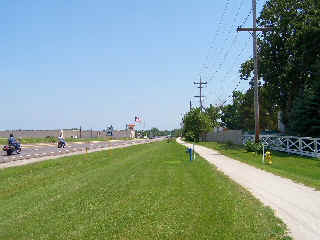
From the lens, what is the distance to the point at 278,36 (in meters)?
36.0

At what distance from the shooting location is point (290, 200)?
367 inches

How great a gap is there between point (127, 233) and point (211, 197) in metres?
3.81

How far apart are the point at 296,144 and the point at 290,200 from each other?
2136cm

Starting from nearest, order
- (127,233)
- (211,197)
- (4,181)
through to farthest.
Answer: (127,233)
(211,197)
(4,181)

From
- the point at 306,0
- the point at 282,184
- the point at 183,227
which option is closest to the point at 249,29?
the point at 306,0

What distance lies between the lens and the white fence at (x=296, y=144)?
24438 mm

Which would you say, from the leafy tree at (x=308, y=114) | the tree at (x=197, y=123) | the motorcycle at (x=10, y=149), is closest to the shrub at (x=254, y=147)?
the leafy tree at (x=308, y=114)

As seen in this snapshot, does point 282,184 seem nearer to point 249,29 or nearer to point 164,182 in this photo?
point 164,182

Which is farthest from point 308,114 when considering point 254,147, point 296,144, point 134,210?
point 134,210

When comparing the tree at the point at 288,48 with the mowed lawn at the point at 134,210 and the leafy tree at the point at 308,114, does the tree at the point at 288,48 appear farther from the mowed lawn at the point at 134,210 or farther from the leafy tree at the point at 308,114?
the mowed lawn at the point at 134,210

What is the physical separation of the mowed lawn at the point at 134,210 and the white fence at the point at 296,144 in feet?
46.2

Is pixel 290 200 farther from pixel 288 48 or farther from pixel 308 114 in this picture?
pixel 288 48

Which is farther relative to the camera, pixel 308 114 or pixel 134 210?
pixel 308 114

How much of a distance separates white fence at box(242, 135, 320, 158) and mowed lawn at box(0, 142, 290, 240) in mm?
14087
